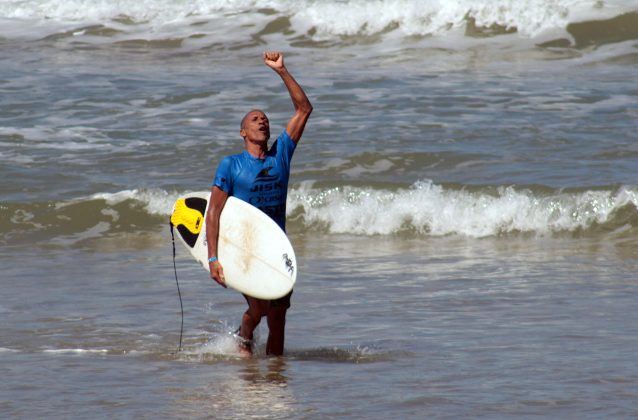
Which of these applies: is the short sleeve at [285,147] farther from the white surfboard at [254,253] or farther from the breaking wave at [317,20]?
the breaking wave at [317,20]

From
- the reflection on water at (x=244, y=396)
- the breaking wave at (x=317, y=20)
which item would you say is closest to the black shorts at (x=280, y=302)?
the reflection on water at (x=244, y=396)

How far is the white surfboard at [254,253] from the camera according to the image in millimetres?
6699

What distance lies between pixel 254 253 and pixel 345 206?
17.5ft

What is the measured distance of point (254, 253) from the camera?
6867mm

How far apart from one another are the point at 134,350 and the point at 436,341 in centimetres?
172

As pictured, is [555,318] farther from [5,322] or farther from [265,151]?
[5,322]

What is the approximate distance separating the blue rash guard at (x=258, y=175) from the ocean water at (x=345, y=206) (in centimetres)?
92

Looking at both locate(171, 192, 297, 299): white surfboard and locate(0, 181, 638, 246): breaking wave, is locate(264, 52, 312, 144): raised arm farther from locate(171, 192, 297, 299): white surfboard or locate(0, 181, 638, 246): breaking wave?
locate(0, 181, 638, 246): breaking wave

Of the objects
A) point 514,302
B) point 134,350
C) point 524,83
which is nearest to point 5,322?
point 134,350

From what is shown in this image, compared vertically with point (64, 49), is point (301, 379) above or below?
below

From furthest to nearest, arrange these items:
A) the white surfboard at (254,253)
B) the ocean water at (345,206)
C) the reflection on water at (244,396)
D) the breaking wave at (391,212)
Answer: the breaking wave at (391,212), the white surfboard at (254,253), the ocean water at (345,206), the reflection on water at (244,396)

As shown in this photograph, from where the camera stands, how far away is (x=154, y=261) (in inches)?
404

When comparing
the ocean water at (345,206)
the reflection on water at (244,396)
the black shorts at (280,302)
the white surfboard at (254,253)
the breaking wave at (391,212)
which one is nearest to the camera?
the reflection on water at (244,396)

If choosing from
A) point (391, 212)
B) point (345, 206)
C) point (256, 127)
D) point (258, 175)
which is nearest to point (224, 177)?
point (258, 175)
